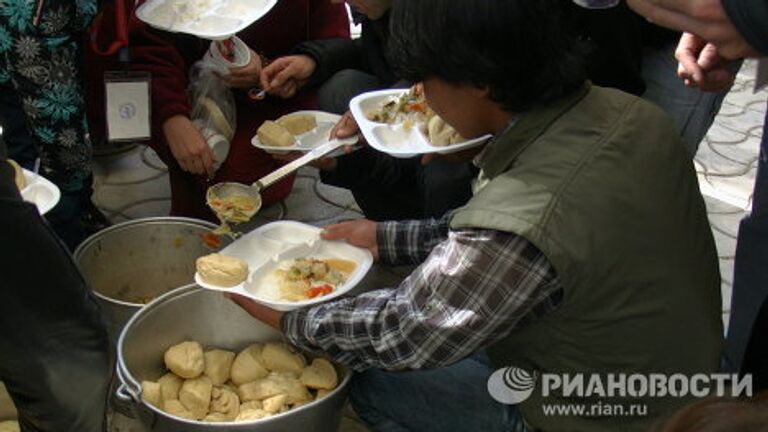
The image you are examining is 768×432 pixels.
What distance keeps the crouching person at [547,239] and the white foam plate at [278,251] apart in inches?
10.7

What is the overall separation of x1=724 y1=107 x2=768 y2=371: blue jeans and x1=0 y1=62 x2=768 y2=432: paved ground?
1.77 feet

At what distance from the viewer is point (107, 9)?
1954 mm

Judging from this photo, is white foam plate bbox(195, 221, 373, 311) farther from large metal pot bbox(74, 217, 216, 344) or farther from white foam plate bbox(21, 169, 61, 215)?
white foam plate bbox(21, 169, 61, 215)

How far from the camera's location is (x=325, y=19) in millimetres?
2398

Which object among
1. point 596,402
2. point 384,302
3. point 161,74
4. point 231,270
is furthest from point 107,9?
point 596,402

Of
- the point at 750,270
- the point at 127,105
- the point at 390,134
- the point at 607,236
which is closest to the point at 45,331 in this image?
the point at 607,236

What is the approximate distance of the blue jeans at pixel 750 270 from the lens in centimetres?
158

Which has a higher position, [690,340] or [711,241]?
[711,241]

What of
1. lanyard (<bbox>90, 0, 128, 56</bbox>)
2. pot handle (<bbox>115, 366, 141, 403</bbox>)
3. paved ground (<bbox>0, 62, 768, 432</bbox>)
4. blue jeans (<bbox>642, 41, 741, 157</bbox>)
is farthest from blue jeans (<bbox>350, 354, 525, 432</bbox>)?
lanyard (<bbox>90, 0, 128, 56</bbox>)

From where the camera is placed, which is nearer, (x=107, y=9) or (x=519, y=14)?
(x=519, y=14)

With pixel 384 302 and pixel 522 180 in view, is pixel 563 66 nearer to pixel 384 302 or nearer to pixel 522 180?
pixel 522 180

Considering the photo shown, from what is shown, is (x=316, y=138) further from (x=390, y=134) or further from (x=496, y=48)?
(x=496, y=48)

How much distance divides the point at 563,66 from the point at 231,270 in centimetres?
74

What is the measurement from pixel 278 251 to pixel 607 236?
0.81 m
